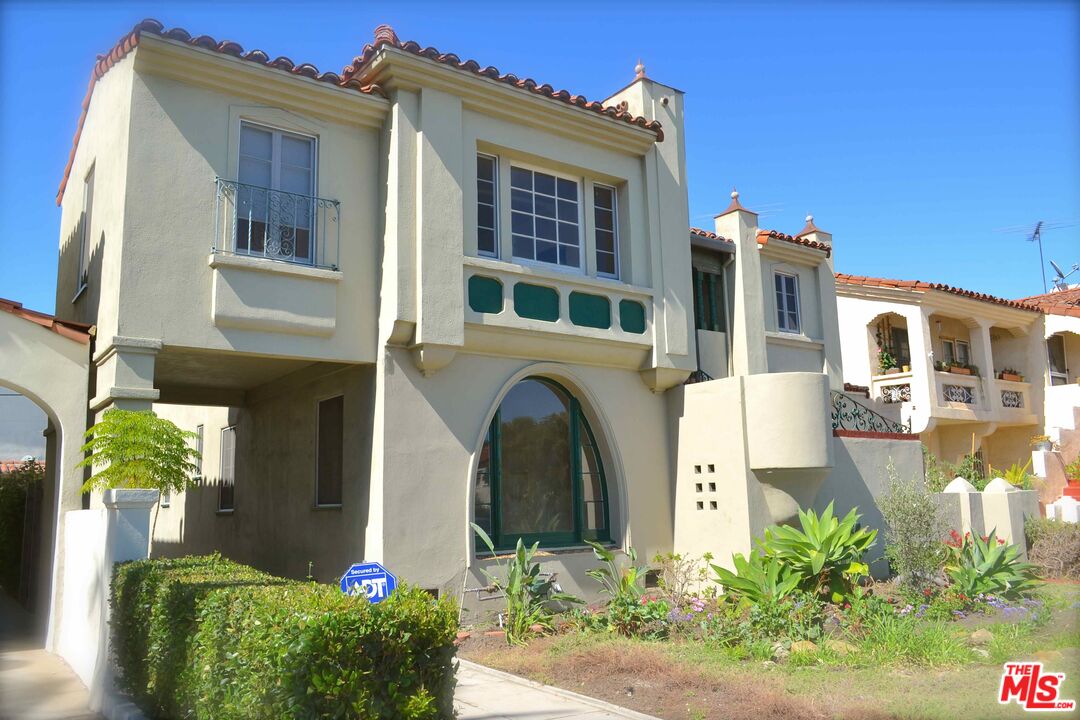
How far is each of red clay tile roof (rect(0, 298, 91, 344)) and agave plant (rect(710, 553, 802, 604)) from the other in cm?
843

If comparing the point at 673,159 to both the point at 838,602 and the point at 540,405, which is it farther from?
the point at 838,602

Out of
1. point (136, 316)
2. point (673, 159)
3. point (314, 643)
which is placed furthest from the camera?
point (673, 159)

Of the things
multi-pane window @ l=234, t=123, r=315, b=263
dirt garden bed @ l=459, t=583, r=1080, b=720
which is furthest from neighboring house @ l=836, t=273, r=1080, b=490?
multi-pane window @ l=234, t=123, r=315, b=263

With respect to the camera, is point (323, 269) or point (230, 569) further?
point (323, 269)

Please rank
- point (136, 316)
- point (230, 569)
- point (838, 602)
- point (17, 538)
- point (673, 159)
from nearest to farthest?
point (230, 569) → point (136, 316) → point (838, 602) → point (673, 159) → point (17, 538)

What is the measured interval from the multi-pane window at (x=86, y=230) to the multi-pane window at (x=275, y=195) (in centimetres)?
297

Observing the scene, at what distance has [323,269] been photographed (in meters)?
10.7

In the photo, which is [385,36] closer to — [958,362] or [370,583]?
[370,583]

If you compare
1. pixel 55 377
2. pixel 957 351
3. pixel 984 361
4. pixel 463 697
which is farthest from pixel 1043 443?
pixel 55 377

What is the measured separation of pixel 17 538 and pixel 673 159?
1378 centimetres

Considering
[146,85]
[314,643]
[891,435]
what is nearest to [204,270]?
[146,85]

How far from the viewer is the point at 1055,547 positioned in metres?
15.4

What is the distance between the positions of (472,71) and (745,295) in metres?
6.88

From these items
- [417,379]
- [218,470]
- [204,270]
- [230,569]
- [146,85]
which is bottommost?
[230,569]
